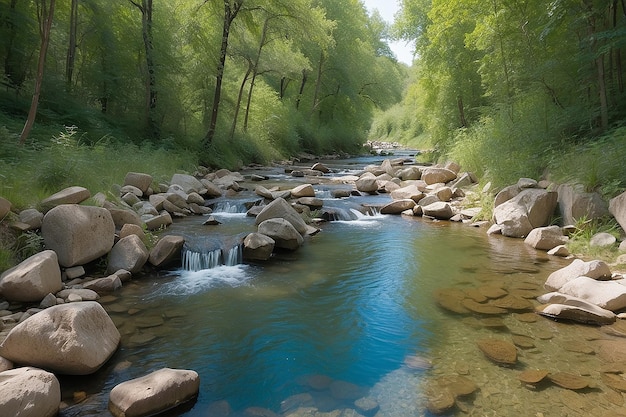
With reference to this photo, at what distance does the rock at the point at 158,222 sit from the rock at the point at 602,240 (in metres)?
8.25

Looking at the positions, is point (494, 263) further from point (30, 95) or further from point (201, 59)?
point (201, 59)

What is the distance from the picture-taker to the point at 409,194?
507 inches

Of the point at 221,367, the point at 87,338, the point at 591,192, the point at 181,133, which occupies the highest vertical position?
the point at 181,133

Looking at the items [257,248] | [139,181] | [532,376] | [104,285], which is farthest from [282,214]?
[532,376]

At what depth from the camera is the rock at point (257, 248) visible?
23.9 ft

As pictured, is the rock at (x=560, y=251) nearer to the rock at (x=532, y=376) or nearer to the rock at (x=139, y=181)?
the rock at (x=532, y=376)

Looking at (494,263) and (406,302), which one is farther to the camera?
(494,263)

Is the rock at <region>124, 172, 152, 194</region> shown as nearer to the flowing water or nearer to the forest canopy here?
the forest canopy

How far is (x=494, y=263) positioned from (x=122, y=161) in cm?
989

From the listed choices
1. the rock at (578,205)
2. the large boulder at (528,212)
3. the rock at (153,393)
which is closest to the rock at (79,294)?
A: the rock at (153,393)

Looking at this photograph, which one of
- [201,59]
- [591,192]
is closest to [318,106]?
[201,59]

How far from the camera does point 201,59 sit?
17.4 m

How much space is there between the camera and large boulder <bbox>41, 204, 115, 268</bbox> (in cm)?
579

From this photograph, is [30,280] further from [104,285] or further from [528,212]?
[528,212]
